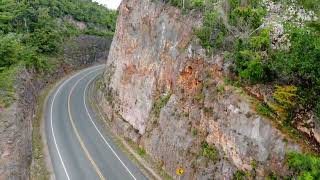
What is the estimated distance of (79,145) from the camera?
1479 inches

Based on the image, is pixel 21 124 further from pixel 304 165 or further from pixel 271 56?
pixel 304 165

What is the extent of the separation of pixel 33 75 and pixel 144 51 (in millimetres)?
20415

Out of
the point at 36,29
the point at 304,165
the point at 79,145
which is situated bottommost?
the point at 79,145

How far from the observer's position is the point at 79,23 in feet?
287

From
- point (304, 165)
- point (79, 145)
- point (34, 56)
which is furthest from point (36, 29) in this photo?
point (304, 165)

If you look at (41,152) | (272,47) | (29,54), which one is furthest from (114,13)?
(272,47)

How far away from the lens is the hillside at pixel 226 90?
22188mm

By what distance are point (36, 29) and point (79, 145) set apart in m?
35.6

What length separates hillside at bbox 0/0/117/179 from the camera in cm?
3232

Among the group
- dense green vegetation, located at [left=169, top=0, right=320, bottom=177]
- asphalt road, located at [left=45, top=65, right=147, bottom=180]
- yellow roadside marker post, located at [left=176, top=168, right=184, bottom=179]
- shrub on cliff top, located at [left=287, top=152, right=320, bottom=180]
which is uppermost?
dense green vegetation, located at [left=169, top=0, right=320, bottom=177]

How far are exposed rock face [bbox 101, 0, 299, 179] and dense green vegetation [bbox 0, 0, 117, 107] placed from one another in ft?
39.0

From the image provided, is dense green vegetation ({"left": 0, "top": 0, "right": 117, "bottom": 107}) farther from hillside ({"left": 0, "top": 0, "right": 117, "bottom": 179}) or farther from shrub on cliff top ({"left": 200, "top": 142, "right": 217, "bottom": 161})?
shrub on cliff top ({"left": 200, "top": 142, "right": 217, "bottom": 161})

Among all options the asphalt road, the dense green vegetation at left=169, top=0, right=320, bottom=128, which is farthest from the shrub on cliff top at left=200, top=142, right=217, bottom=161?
the asphalt road

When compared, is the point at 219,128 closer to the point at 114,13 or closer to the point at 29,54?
the point at 29,54
